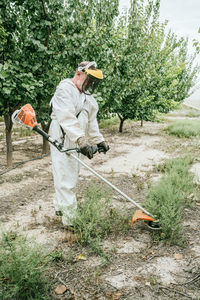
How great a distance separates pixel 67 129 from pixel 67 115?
147 mm

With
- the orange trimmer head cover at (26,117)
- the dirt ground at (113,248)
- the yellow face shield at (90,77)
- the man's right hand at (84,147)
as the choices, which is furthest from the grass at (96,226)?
the yellow face shield at (90,77)

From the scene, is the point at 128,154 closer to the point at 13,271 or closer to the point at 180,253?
the point at 180,253

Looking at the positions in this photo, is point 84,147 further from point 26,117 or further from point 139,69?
point 139,69

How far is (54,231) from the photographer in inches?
116

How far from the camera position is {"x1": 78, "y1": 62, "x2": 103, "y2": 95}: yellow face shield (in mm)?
2709

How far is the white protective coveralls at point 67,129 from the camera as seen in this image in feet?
8.70

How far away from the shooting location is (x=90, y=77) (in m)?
2.74

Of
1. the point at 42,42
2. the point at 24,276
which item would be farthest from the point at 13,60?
the point at 24,276

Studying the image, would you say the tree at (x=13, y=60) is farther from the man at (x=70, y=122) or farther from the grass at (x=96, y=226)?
the grass at (x=96, y=226)

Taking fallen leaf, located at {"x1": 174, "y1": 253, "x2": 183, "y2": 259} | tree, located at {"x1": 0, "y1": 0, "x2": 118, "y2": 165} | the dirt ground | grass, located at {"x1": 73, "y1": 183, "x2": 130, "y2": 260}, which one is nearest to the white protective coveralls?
grass, located at {"x1": 73, "y1": 183, "x2": 130, "y2": 260}

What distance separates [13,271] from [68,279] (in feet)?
1.64

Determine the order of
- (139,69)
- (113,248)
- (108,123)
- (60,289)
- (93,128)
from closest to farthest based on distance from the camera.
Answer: (60,289), (113,248), (93,128), (139,69), (108,123)

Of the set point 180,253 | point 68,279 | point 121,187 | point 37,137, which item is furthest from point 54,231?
point 37,137

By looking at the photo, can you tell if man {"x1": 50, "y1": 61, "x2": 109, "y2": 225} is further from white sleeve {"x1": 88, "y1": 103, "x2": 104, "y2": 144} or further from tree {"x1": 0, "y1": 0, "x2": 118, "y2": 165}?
tree {"x1": 0, "y1": 0, "x2": 118, "y2": 165}
